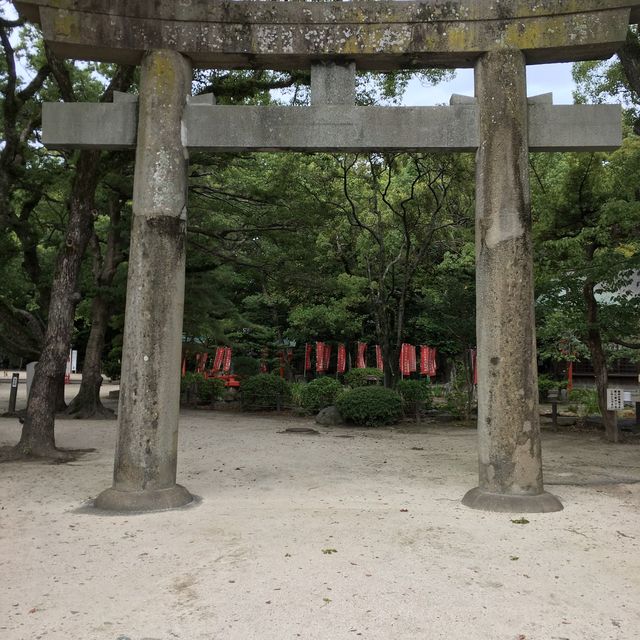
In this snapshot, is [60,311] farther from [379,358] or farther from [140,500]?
[379,358]

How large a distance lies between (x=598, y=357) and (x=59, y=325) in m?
11.1

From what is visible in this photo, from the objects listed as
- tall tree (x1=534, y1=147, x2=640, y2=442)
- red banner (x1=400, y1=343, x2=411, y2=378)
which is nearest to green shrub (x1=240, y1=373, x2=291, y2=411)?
red banner (x1=400, y1=343, x2=411, y2=378)

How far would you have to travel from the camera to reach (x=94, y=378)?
16.4 m

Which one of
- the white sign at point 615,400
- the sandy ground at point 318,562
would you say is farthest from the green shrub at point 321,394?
the sandy ground at point 318,562

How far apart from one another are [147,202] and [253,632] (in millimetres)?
4405

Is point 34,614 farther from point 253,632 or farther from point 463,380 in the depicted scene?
point 463,380

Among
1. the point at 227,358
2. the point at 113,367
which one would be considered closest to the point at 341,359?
the point at 227,358

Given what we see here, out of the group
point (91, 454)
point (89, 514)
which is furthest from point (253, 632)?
point (91, 454)

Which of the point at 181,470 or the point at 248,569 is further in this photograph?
the point at 181,470

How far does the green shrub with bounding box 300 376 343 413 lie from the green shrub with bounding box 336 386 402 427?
6.71 feet

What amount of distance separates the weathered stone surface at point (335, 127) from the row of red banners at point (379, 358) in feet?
47.9

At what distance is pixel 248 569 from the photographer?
4.38 metres

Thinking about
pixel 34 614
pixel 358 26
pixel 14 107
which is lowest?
pixel 34 614

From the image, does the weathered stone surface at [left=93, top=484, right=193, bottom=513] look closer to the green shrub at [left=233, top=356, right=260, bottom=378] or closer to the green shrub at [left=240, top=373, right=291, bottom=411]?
the green shrub at [left=240, top=373, right=291, bottom=411]
